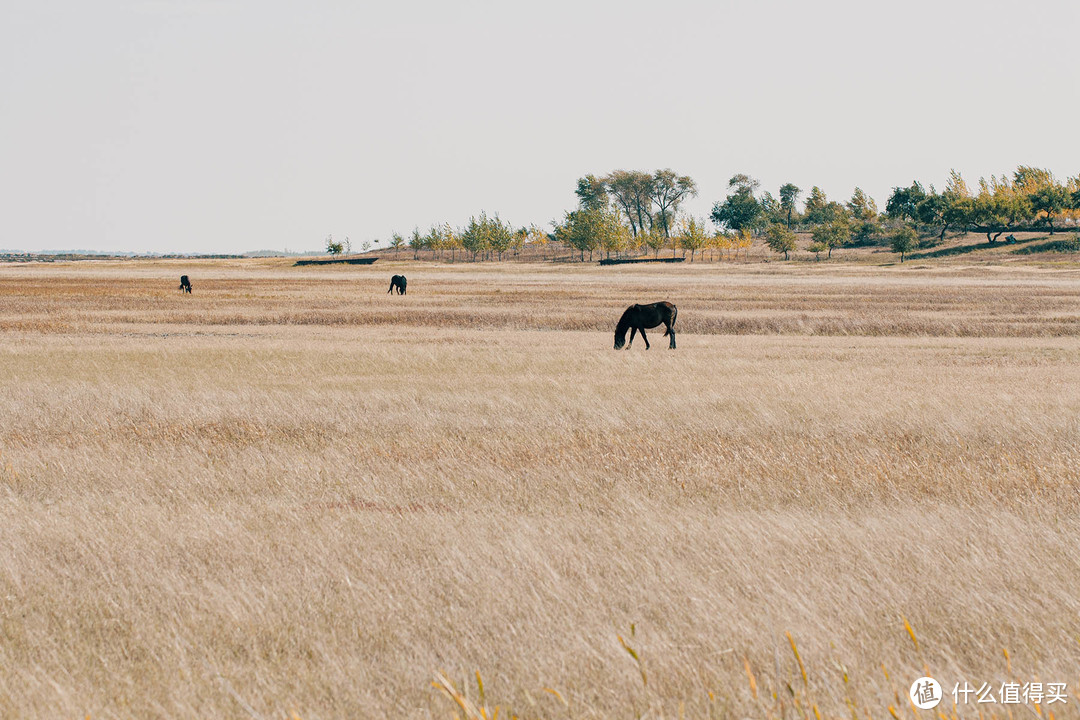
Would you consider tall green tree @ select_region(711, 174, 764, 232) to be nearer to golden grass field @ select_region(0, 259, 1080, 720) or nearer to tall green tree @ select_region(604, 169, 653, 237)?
tall green tree @ select_region(604, 169, 653, 237)

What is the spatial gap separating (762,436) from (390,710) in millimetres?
9743

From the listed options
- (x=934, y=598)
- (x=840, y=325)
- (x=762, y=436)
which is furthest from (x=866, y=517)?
(x=840, y=325)

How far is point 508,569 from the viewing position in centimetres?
760

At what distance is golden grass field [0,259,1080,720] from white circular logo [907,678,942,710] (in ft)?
0.43

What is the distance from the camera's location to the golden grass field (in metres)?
5.67

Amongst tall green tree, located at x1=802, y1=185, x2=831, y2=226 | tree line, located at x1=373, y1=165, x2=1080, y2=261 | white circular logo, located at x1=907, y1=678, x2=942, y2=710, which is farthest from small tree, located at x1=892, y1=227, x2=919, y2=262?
white circular logo, located at x1=907, y1=678, x2=942, y2=710

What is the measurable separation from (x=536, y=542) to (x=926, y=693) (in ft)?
12.6

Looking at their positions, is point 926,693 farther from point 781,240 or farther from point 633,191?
point 633,191

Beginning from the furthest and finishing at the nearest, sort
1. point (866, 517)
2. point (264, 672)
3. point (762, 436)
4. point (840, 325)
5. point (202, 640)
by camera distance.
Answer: point (840, 325) < point (762, 436) < point (866, 517) < point (202, 640) < point (264, 672)

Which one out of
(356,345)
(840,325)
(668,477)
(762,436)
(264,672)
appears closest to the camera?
(264,672)

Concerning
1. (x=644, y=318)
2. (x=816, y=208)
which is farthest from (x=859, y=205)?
(x=644, y=318)

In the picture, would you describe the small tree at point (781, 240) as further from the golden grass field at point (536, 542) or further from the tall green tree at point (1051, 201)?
the golden grass field at point (536, 542)

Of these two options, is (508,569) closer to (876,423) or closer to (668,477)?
(668,477)

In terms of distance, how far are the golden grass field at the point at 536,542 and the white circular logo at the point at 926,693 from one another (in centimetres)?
13
